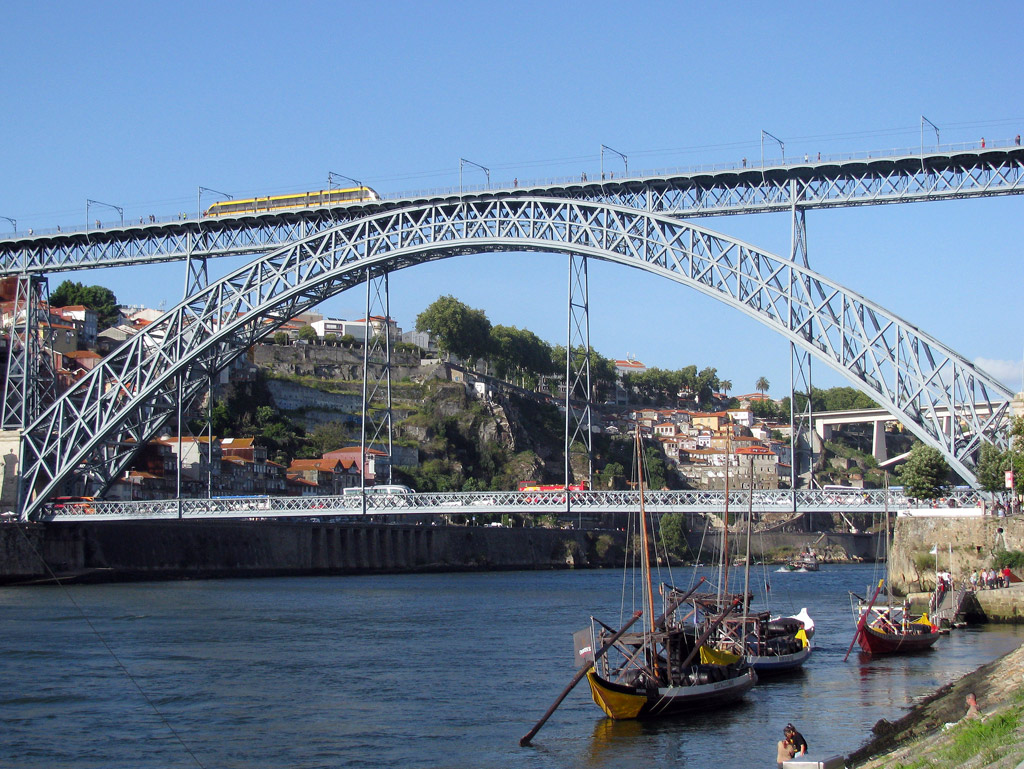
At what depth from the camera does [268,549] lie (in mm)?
69125

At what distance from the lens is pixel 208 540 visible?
65688mm

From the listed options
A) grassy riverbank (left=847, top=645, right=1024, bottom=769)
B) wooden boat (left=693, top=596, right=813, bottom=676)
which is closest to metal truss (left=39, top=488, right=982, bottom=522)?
wooden boat (left=693, top=596, right=813, bottom=676)

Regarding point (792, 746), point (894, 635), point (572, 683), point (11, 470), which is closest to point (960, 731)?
point (792, 746)

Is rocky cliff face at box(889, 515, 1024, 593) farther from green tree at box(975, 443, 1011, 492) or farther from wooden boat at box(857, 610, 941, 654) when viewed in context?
wooden boat at box(857, 610, 941, 654)

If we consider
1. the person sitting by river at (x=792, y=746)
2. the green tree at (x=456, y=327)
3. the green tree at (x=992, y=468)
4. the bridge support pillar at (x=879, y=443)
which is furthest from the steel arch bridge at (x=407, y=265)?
the bridge support pillar at (x=879, y=443)


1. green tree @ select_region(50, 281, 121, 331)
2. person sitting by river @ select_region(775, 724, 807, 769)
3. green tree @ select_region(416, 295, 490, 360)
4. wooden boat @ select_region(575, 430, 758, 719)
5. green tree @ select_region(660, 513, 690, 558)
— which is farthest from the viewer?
green tree @ select_region(416, 295, 490, 360)

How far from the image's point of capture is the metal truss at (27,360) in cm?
6069

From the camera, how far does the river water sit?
70.7 ft

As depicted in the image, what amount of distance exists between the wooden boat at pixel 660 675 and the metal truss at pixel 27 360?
43.1m

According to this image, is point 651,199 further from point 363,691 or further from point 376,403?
point 376,403

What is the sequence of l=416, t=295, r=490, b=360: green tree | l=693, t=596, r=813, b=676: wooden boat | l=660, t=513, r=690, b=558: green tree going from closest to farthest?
l=693, t=596, r=813, b=676: wooden boat
l=660, t=513, r=690, b=558: green tree
l=416, t=295, r=490, b=360: green tree

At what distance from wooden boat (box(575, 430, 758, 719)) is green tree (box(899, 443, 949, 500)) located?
21.7 meters

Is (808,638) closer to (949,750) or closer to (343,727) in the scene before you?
(343,727)

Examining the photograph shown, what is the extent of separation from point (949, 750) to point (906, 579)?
1175 inches
